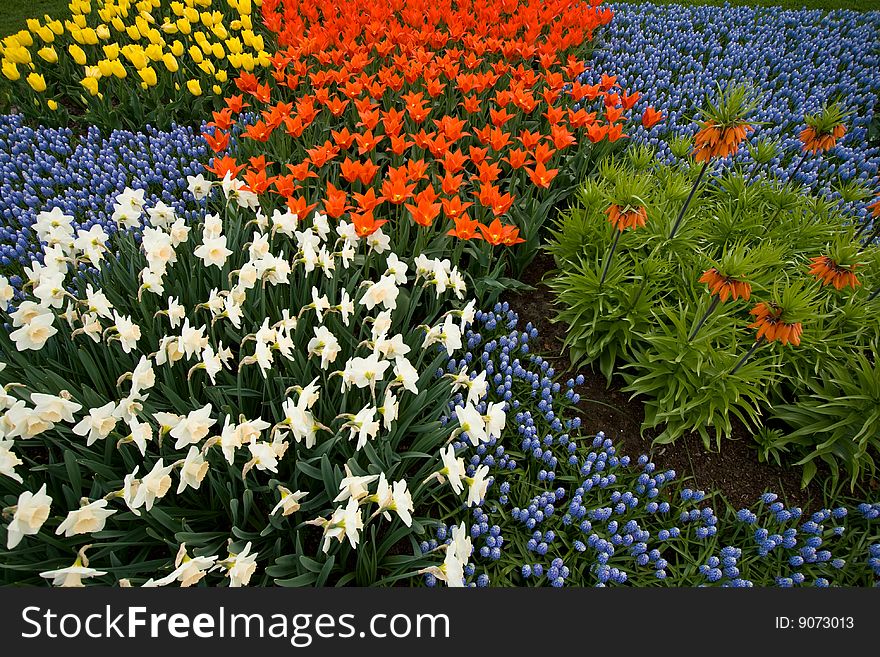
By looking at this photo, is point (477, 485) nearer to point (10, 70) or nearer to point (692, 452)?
point (692, 452)

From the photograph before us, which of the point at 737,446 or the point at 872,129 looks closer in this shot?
the point at 737,446

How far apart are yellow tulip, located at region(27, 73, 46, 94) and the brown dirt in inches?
194

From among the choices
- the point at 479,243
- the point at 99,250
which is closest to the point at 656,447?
the point at 479,243

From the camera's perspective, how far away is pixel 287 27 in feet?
16.0

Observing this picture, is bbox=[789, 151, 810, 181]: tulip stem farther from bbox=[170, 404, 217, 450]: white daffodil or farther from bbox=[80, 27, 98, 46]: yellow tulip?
bbox=[80, 27, 98, 46]: yellow tulip

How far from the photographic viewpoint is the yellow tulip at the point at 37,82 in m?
4.48

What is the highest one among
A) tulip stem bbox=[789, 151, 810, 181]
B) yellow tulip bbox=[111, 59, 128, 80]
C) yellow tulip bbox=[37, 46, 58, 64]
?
yellow tulip bbox=[37, 46, 58, 64]

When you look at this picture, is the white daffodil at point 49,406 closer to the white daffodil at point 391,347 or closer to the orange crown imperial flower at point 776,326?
the white daffodil at point 391,347

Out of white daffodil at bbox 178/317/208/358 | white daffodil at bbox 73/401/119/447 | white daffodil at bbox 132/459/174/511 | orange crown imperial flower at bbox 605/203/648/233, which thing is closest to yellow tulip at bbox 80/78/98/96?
white daffodil at bbox 178/317/208/358

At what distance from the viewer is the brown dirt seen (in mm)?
2543

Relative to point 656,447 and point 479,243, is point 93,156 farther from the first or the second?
point 656,447

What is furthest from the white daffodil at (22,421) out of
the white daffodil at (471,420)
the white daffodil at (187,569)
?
the white daffodil at (471,420)

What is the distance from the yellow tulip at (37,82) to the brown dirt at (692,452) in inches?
194

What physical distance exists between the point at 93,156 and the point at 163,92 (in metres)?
1.08
